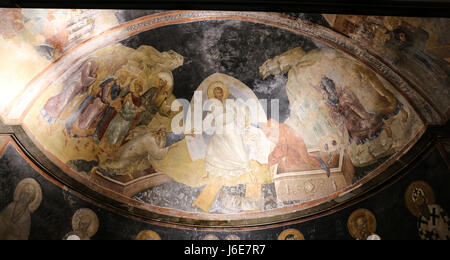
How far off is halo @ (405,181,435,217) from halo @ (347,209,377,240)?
794 mm

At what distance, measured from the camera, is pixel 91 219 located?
9141 mm

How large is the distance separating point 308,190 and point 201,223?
2.68 metres

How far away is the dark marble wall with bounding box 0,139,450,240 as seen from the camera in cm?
826

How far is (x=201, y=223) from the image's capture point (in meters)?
9.80

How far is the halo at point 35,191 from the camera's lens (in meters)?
8.53

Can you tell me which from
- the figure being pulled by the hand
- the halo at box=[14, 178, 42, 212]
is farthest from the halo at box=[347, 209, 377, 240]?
the halo at box=[14, 178, 42, 212]

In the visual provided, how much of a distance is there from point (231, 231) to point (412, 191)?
410 cm

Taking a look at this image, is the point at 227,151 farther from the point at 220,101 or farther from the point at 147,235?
Answer: the point at 147,235

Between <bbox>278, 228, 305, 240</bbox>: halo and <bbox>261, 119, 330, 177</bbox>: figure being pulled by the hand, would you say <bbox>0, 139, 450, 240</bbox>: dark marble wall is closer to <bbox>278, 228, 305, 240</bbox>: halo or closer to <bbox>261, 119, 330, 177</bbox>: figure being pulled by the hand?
<bbox>278, 228, 305, 240</bbox>: halo

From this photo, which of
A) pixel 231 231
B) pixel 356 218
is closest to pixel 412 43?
pixel 356 218

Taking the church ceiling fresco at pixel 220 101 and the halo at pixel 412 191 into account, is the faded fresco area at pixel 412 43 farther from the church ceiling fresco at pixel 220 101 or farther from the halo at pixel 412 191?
the halo at pixel 412 191
